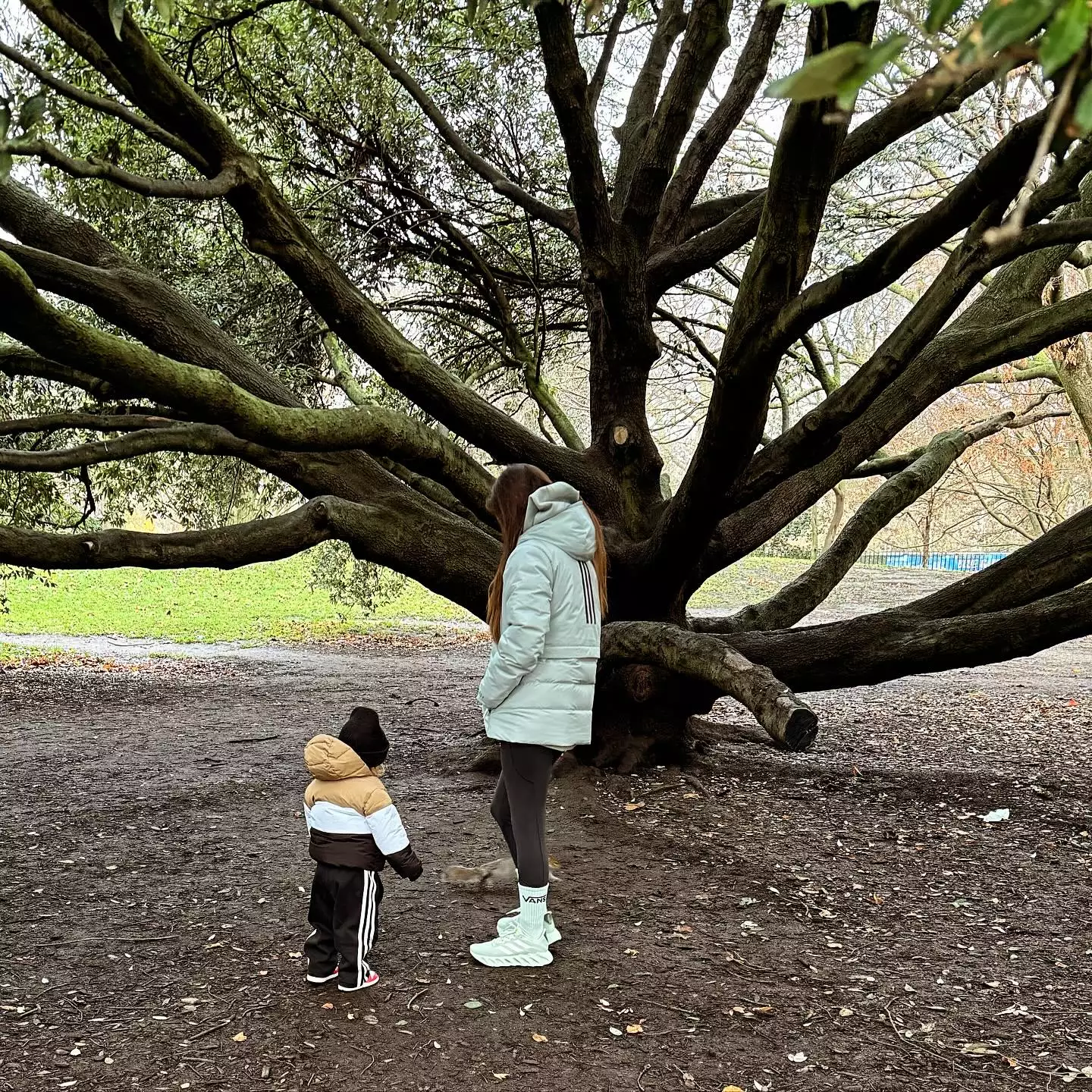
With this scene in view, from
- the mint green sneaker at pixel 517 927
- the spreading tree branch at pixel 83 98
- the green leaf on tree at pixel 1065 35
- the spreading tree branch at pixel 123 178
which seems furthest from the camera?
the spreading tree branch at pixel 83 98

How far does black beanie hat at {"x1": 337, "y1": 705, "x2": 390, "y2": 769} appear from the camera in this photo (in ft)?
11.3

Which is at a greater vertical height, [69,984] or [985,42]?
[985,42]

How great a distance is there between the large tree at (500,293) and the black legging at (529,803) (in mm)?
907

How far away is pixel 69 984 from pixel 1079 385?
10342mm

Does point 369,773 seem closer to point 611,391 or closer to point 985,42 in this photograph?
point 985,42

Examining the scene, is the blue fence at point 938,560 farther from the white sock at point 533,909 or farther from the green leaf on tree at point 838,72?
the green leaf on tree at point 838,72

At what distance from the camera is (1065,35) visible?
2.53 ft

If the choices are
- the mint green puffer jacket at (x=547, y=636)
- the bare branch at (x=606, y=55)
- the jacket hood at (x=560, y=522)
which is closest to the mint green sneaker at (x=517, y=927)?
the mint green puffer jacket at (x=547, y=636)

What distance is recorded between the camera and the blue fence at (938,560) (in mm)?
35531

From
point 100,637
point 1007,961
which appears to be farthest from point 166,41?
point 100,637

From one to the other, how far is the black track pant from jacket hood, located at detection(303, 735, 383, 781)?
0.95ft

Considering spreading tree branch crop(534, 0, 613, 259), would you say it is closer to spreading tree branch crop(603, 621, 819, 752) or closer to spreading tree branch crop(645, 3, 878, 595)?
spreading tree branch crop(645, 3, 878, 595)

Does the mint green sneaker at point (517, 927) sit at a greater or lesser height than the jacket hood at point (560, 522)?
lesser

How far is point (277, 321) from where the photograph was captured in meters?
8.01
